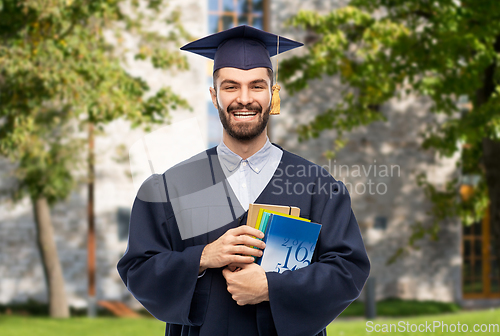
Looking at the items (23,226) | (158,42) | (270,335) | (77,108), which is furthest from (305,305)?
(23,226)

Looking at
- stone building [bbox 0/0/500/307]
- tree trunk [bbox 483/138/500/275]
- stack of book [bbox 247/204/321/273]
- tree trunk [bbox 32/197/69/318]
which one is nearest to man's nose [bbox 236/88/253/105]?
stack of book [bbox 247/204/321/273]

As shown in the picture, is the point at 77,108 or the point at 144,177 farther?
the point at 77,108

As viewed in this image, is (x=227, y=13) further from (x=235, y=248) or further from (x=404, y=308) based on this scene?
(x=235, y=248)

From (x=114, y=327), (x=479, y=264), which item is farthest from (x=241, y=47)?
(x=479, y=264)

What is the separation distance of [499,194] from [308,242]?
6.92m

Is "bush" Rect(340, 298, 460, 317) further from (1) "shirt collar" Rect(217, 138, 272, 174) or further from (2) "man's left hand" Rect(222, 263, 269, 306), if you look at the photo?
(2) "man's left hand" Rect(222, 263, 269, 306)

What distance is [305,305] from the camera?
1737 mm

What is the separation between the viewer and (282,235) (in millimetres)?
1725

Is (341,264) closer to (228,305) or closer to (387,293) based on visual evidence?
(228,305)

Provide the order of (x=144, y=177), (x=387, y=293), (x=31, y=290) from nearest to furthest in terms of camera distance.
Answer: (x=144, y=177) → (x=31, y=290) → (x=387, y=293)

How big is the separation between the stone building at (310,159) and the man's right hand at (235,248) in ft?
26.3

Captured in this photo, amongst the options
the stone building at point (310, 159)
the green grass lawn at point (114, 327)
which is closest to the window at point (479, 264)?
the stone building at point (310, 159)

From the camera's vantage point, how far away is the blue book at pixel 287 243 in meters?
1.72

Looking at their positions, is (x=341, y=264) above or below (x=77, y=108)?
below
